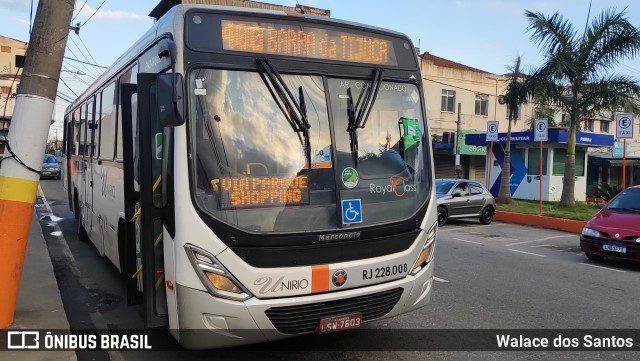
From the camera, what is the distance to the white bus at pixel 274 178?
3.83 m

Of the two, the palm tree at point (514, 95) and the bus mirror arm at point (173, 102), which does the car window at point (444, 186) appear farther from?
the bus mirror arm at point (173, 102)

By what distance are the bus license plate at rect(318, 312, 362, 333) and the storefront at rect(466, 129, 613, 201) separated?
22.5 m

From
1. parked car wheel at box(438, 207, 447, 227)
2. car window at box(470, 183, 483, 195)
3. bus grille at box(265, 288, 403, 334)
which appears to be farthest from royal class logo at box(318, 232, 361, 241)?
car window at box(470, 183, 483, 195)

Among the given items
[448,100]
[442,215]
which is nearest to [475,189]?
[442,215]

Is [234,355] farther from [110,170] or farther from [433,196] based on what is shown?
[110,170]

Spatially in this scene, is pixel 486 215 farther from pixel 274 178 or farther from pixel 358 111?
pixel 274 178

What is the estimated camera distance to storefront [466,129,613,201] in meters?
24.7

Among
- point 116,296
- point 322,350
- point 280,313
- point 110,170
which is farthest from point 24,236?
point 322,350

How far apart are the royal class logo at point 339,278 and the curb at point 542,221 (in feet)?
42.2

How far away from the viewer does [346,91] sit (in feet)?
14.7

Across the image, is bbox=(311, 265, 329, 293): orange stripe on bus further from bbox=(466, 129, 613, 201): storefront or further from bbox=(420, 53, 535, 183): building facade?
bbox=(420, 53, 535, 183): building facade

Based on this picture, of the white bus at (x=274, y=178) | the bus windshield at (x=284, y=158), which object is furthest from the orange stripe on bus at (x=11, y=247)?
the bus windshield at (x=284, y=158)

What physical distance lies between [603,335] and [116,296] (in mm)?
5833

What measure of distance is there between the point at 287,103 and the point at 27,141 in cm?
250
